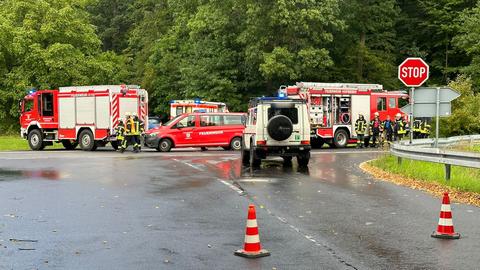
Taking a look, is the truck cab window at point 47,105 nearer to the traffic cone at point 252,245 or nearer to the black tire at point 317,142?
the black tire at point 317,142

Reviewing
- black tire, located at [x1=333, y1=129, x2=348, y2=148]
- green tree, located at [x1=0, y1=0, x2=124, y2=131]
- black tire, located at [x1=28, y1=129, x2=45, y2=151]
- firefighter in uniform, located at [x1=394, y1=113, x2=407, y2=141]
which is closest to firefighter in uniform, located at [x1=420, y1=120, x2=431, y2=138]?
firefighter in uniform, located at [x1=394, y1=113, x2=407, y2=141]

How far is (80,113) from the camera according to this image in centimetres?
2892

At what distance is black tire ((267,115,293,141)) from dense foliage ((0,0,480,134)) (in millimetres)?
22909

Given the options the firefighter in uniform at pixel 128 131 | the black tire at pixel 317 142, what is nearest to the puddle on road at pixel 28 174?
the firefighter in uniform at pixel 128 131

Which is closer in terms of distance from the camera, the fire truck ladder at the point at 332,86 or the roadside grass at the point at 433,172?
the roadside grass at the point at 433,172

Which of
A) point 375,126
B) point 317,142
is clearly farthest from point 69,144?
point 375,126

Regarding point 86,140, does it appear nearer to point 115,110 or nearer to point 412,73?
point 115,110

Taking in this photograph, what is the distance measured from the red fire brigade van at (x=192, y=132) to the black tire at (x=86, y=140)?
2796 mm

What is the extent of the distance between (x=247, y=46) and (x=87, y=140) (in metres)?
18.5

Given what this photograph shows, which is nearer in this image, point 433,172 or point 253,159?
point 433,172

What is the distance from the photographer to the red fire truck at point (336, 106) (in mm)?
29953

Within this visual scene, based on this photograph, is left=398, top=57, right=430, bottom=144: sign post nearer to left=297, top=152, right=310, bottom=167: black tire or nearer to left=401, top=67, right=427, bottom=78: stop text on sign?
left=401, top=67, right=427, bottom=78: stop text on sign

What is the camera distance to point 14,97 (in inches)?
1909

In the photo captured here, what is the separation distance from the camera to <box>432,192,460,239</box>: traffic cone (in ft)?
25.9
